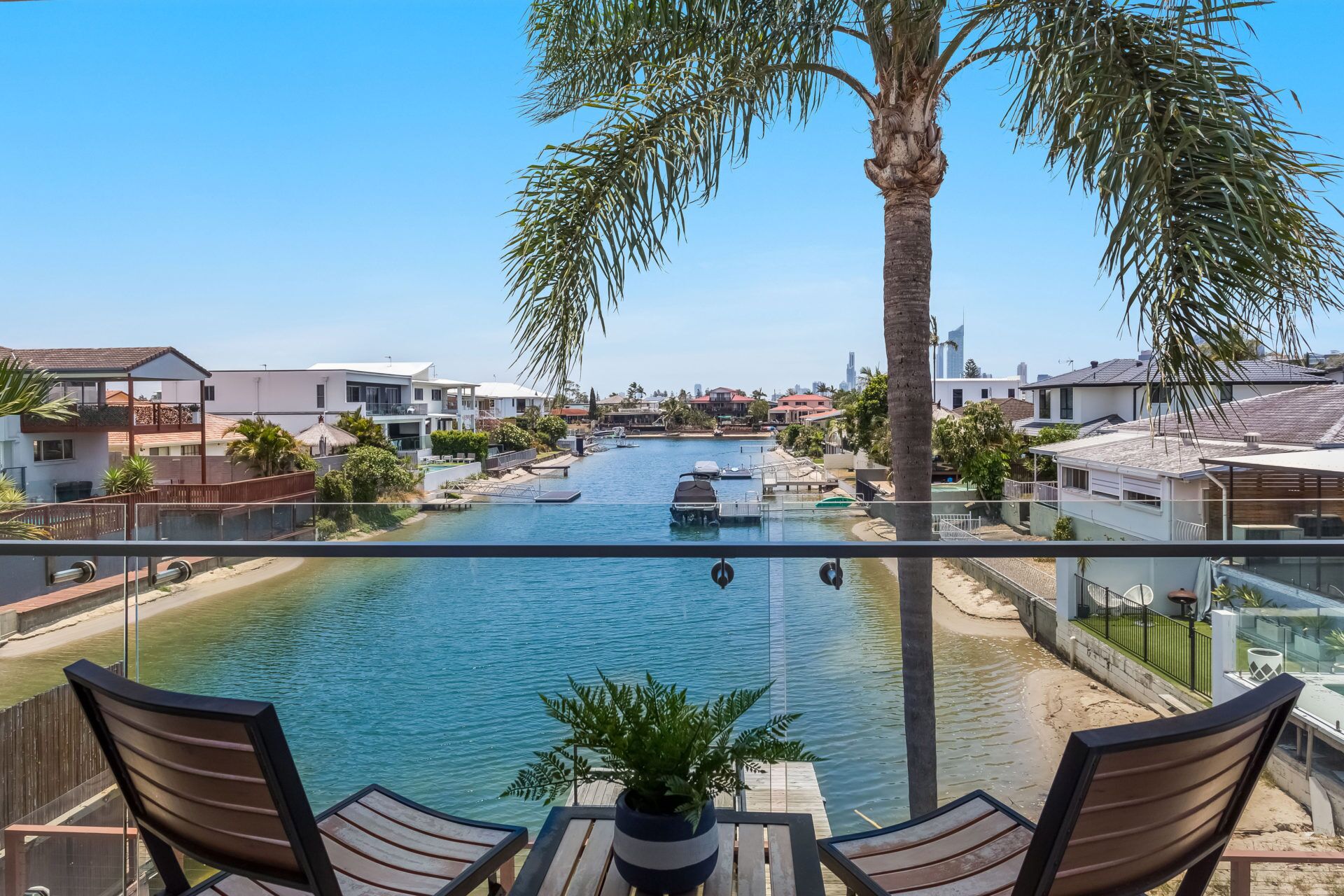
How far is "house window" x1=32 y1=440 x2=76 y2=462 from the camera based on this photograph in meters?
23.0

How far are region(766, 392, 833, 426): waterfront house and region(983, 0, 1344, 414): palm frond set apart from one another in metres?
95.7

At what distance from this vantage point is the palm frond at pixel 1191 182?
113 inches

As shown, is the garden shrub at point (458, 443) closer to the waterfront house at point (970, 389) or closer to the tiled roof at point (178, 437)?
the tiled roof at point (178, 437)

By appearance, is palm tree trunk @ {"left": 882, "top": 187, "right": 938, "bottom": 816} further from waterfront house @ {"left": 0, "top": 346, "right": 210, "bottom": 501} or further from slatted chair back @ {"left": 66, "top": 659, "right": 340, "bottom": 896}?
waterfront house @ {"left": 0, "top": 346, "right": 210, "bottom": 501}

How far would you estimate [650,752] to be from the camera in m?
1.28

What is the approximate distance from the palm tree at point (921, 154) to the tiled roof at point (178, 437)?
2419 cm

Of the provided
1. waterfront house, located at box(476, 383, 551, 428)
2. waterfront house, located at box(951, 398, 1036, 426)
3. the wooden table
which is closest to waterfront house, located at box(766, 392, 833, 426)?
waterfront house, located at box(476, 383, 551, 428)

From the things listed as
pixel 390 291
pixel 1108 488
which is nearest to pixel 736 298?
pixel 1108 488

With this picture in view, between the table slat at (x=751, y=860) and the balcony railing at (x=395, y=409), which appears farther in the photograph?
the balcony railing at (x=395, y=409)

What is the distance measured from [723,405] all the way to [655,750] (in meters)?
115

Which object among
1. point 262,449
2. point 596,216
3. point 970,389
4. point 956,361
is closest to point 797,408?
point 956,361

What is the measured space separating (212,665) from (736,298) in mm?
64225

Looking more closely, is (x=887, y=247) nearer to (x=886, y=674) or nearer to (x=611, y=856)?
(x=886, y=674)

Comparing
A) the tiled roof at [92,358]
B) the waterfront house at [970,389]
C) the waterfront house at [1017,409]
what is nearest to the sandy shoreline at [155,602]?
the tiled roof at [92,358]
